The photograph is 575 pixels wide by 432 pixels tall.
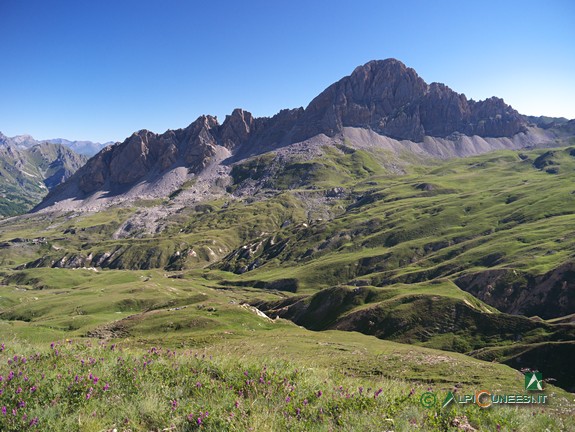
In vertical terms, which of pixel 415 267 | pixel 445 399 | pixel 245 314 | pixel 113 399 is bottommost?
pixel 415 267

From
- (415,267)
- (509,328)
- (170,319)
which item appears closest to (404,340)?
(509,328)

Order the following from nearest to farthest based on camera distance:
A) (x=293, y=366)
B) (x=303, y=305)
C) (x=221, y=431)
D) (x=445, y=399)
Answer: (x=221, y=431)
(x=445, y=399)
(x=293, y=366)
(x=303, y=305)

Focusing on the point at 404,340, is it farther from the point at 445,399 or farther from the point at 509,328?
the point at 445,399

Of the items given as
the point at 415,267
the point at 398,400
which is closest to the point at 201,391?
the point at 398,400

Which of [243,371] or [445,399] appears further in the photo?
[243,371]

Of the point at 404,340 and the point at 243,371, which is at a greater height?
the point at 243,371

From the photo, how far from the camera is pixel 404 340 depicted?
72438 mm

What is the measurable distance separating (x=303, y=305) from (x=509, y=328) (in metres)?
48.3

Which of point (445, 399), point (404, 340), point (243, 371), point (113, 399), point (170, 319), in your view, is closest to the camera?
point (113, 399)

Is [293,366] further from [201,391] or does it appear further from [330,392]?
[201,391]

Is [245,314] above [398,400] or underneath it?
underneath

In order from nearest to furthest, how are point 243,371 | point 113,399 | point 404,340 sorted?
point 113,399 → point 243,371 → point 404,340

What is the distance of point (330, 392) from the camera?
40.1 ft

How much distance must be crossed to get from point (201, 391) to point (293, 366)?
422cm
